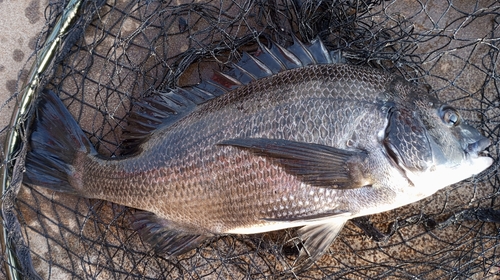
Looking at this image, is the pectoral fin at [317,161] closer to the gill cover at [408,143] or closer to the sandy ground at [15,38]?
the gill cover at [408,143]

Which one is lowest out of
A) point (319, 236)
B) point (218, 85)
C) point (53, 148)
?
point (319, 236)

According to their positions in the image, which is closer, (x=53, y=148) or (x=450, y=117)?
(x=450, y=117)

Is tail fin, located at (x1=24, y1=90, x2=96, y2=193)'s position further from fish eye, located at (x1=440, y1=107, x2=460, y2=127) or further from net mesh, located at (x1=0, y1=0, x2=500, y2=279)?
fish eye, located at (x1=440, y1=107, x2=460, y2=127)

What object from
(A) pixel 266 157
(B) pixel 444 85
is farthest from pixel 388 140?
(B) pixel 444 85

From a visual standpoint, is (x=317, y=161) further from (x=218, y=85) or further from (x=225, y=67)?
(x=225, y=67)

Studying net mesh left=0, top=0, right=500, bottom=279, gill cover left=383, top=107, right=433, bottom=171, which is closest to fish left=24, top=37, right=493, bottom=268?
gill cover left=383, top=107, right=433, bottom=171

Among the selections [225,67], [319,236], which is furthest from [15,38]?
[319,236]

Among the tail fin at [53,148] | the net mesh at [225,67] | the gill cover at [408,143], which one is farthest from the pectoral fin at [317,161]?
the tail fin at [53,148]
